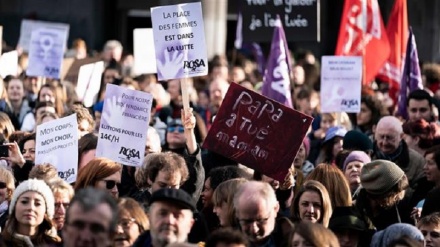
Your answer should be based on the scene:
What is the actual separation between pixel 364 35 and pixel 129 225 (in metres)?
9.87

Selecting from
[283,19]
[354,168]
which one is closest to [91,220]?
[354,168]

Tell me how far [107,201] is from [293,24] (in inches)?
433

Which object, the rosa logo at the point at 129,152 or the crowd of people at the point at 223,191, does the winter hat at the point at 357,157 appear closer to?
the crowd of people at the point at 223,191

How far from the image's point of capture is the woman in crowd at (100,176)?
39.9 ft

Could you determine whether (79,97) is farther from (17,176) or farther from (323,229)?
(323,229)

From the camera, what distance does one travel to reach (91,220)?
795 centimetres

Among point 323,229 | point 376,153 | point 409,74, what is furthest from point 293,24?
point 323,229

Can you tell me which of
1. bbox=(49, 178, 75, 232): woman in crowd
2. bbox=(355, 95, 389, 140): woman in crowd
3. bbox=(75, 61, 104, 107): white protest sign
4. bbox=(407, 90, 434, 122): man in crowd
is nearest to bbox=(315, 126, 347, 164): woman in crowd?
bbox=(407, 90, 434, 122): man in crowd

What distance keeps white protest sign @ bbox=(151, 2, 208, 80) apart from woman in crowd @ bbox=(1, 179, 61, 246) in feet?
9.35

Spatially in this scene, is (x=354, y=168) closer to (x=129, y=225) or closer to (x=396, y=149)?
(x=396, y=149)

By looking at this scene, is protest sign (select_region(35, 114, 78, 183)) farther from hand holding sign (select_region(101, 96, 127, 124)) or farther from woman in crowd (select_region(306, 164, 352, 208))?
woman in crowd (select_region(306, 164, 352, 208))

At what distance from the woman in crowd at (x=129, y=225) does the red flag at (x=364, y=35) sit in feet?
30.8

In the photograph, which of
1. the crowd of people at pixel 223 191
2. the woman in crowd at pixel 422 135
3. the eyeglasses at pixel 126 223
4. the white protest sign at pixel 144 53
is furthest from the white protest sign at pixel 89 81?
the eyeglasses at pixel 126 223

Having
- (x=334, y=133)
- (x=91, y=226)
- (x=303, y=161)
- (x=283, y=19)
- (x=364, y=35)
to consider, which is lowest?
(x=303, y=161)
